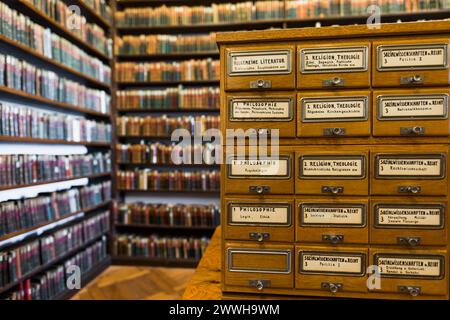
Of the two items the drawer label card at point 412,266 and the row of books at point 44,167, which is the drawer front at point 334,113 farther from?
the row of books at point 44,167

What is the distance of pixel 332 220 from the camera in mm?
971

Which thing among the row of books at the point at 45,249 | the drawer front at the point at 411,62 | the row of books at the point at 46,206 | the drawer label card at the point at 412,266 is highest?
the drawer front at the point at 411,62

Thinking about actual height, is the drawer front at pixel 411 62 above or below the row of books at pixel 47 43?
below

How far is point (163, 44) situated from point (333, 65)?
290cm

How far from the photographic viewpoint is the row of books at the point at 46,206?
211 cm

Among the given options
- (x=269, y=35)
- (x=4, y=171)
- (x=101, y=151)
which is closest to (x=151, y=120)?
(x=101, y=151)

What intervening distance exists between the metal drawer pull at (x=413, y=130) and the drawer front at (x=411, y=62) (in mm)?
122

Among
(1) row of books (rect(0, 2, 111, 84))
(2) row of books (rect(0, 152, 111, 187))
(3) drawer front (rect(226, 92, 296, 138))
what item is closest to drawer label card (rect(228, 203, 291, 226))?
(3) drawer front (rect(226, 92, 296, 138))

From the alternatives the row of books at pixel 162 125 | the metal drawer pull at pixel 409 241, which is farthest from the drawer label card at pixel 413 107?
the row of books at pixel 162 125
